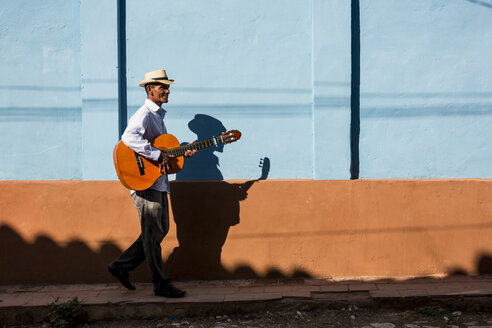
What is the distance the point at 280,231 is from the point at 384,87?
1.65 m

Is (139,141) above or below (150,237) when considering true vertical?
above

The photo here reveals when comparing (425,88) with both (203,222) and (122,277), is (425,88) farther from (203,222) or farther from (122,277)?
(122,277)

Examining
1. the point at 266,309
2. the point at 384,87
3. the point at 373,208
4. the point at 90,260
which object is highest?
the point at 384,87

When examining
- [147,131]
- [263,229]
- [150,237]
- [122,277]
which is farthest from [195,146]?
[122,277]

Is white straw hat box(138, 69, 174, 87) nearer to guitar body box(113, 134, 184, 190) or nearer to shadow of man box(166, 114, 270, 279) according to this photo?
guitar body box(113, 134, 184, 190)

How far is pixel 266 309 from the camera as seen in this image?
15.2ft

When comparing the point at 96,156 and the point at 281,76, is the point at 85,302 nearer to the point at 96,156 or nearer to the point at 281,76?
the point at 96,156

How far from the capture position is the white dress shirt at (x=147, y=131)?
4469 mm

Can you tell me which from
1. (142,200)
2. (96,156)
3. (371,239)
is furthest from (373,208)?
(96,156)

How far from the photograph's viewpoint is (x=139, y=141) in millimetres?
4465

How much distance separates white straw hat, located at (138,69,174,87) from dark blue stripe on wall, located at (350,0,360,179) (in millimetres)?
1688

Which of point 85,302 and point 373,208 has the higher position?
point 373,208

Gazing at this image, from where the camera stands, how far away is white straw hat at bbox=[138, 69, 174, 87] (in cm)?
475

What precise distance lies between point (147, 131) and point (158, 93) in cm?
35
